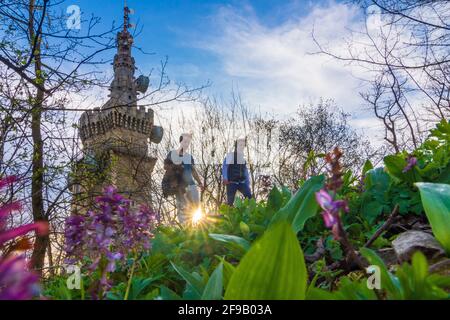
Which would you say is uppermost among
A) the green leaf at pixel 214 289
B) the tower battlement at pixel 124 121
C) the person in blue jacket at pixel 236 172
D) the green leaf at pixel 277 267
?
the tower battlement at pixel 124 121

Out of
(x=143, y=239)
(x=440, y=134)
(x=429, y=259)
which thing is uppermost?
(x=440, y=134)

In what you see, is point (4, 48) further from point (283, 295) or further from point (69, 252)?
point (283, 295)

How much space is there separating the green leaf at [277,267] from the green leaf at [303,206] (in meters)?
0.62

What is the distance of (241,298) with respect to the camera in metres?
0.62

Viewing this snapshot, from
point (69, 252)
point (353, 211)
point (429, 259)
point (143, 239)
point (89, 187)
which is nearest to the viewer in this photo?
point (69, 252)

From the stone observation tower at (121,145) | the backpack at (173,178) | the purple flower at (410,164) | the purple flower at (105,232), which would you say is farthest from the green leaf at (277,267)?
the backpack at (173,178)

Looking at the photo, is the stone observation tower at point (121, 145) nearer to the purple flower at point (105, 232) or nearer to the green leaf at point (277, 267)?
the purple flower at point (105, 232)

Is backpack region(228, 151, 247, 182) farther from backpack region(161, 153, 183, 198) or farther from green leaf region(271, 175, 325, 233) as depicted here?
green leaf region(271, 175, 325, 233)

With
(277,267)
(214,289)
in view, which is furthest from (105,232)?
(277,267)

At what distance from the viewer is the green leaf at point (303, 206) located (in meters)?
1.23

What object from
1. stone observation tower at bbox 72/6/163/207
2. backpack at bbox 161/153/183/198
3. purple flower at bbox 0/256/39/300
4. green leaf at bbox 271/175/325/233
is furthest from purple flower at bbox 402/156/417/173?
backpack at bbox 161/153/183/198

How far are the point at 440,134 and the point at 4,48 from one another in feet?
20.3
